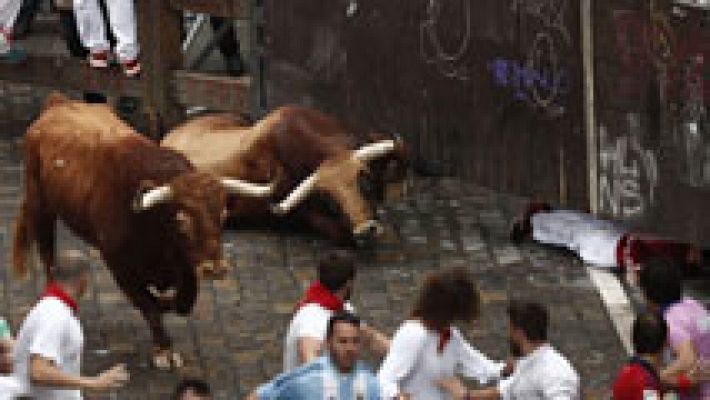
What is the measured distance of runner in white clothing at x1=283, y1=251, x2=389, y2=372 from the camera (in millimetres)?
11750

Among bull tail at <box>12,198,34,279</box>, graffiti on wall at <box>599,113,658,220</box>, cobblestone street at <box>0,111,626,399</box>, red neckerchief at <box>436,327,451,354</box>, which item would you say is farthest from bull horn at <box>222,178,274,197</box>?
red neckerchief at <box>436,327,451,354</box>

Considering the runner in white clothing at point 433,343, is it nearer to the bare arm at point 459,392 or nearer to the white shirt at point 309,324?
the bare arm at point 459,392

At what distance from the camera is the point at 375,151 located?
16203 mm

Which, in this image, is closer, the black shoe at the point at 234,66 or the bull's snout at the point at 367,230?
the bull's snout at the point at 367,230

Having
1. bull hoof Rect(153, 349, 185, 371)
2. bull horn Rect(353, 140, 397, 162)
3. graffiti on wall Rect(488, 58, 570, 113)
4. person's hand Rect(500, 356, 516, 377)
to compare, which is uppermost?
graffiti on wall Rect(488, 58, 570, 113)

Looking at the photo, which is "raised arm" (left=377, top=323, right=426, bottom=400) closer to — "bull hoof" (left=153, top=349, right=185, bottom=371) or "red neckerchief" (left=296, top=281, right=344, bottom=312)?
"red neckerchief" (left=296, top=281, right=344, bottom=312)

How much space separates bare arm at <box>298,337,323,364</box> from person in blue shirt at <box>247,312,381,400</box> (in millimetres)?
1002

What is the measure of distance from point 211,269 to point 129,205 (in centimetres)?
84

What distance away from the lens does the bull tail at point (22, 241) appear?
15.0 metres

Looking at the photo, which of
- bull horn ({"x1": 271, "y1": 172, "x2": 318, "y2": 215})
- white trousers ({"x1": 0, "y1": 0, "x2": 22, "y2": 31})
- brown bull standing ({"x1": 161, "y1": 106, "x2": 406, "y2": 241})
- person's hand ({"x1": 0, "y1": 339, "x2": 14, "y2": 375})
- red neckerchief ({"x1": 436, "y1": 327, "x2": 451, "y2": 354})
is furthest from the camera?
white trousers ({"x1": 0, "y1": 0, "x2": 22, "y2": 31})

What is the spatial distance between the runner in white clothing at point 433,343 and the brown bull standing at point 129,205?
2.56 m

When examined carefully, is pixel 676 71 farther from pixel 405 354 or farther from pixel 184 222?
pixel 405 354

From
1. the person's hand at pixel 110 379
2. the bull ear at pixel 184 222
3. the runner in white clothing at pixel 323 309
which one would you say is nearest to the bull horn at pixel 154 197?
the bull ear at pixel 184 222

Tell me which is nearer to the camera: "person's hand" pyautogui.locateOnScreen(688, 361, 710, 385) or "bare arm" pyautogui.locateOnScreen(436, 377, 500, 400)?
"bare arm" pyautogui.locateOnScreen(436, 377, 500, 400)
